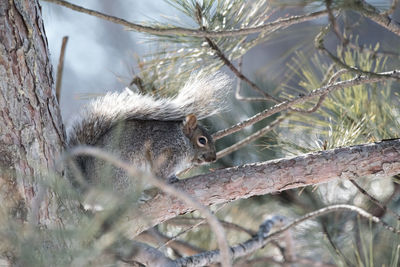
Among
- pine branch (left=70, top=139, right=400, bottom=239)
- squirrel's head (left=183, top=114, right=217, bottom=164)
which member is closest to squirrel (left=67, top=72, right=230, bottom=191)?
squirrel's head (left=183, top=114, right=217, bottom=164)

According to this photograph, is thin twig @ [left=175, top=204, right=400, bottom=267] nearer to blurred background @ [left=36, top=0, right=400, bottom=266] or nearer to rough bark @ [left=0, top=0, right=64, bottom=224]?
blurred background @ [left=36, top=0, right=400, bottom=266]

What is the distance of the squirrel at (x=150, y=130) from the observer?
47.7 inches

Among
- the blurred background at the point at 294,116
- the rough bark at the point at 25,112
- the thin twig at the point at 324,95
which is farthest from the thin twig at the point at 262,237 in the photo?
the rough bark at the point at 25,112

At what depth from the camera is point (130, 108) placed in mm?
1247

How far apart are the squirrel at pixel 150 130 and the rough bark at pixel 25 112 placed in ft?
0.67

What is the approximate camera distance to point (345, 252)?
181cm

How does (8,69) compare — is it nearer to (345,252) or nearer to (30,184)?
(30,184)

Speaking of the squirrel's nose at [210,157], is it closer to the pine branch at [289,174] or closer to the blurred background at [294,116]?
the blurred background at [294,116]

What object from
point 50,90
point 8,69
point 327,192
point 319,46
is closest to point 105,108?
point 50,90

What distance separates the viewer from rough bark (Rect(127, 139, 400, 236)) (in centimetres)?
105

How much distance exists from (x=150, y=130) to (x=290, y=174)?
1.49 ft

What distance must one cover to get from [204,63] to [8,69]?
64cm

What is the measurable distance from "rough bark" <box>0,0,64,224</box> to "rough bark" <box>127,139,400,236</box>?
10.1 inches

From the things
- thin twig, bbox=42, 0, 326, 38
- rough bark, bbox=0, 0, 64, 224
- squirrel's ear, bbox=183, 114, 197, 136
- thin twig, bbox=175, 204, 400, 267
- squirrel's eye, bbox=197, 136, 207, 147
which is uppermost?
squirrel's ear, bbox=183, 114, 197, 136
